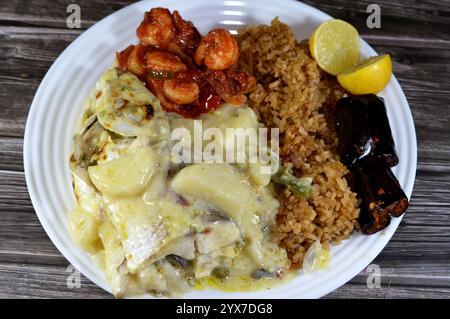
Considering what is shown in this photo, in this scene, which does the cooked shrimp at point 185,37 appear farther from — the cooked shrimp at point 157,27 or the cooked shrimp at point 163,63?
the cooked shrimp at point 163,63

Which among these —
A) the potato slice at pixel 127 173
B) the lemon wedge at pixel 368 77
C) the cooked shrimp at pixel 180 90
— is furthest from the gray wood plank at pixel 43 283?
the lemon wedge at pixel 368 77

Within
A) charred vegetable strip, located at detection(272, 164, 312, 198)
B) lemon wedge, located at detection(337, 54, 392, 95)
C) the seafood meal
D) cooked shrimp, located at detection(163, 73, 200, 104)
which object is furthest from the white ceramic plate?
cooked shrimp, located at detection(163, 73, 200, 104)

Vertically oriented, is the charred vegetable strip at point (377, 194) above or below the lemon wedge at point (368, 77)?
below

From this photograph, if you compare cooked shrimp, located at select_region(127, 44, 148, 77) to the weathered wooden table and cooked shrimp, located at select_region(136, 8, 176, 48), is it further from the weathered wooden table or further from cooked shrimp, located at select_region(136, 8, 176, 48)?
the weathered wooden table

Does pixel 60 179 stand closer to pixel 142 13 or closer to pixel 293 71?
pixel 142 13

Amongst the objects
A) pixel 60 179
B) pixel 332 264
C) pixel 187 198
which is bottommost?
pixel 332 264

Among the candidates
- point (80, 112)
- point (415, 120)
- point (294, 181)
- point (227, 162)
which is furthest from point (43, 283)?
point (415, 120)

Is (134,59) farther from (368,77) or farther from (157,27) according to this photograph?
(368,77)
